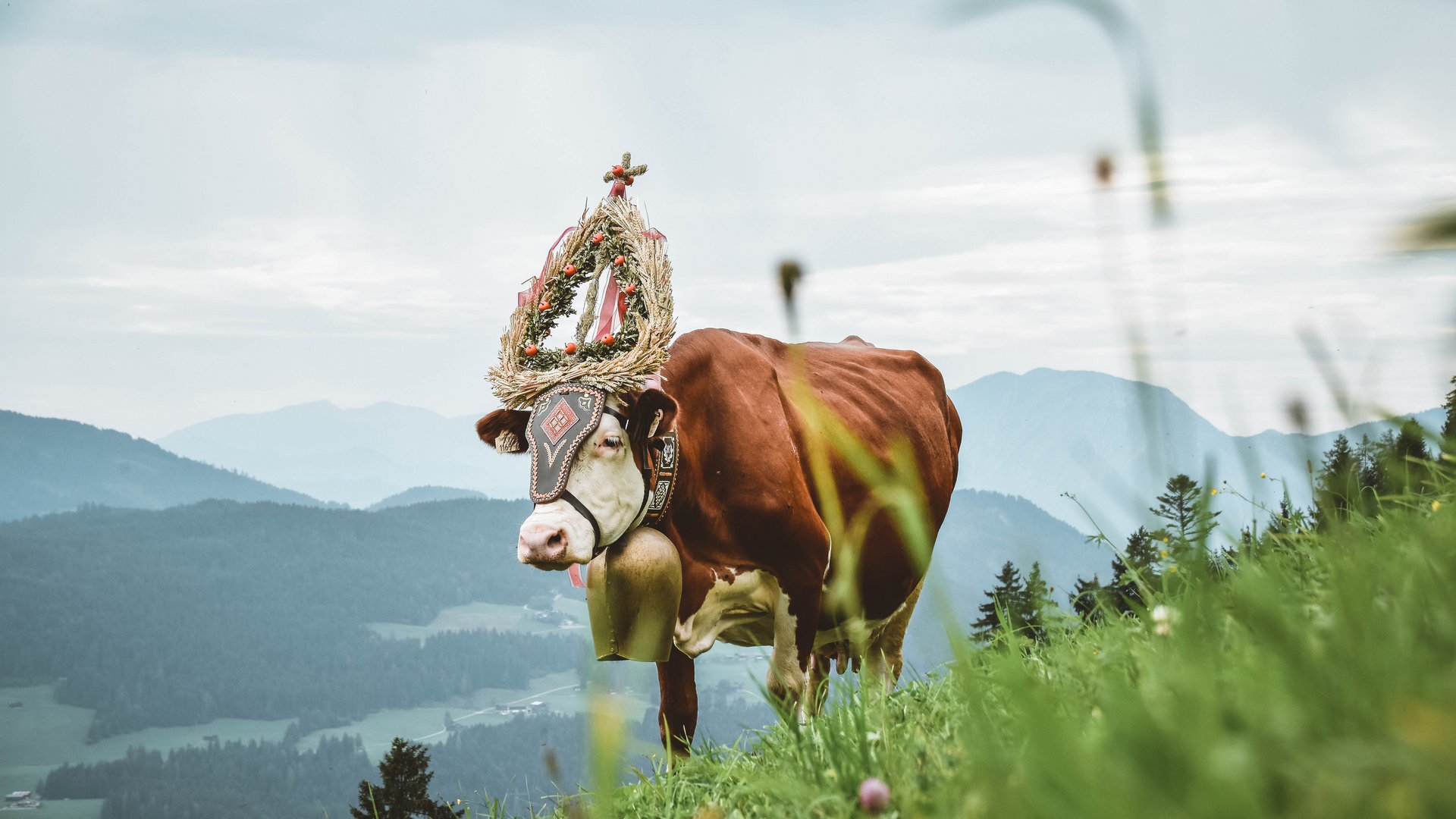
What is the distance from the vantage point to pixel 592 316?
252 inches

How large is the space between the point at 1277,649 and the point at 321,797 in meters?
198

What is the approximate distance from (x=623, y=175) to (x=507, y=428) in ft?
5.69

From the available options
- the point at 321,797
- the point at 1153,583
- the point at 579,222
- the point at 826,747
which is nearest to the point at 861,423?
the point at 579,222

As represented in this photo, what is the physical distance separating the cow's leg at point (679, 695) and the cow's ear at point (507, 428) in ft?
4.92

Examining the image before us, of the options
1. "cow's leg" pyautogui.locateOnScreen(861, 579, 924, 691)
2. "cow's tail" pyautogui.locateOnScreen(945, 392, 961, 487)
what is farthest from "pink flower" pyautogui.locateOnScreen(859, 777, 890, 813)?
"cow's tail" pyautogui.locateOnScreen(945, 392, 961, 487)

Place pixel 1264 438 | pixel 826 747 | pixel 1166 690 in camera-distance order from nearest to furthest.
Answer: pixel 1166 690 < pixel 1264 438 < pixel 826 747

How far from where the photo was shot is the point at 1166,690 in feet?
6.92

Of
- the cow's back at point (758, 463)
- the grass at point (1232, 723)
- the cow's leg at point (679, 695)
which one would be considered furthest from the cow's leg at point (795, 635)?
the grass at point (1232, 723)

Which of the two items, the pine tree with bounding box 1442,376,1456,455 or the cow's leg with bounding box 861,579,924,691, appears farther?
the cow's leg with bounding box 861,579,924,691

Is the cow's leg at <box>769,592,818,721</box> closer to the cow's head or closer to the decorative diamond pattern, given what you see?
the cow's head

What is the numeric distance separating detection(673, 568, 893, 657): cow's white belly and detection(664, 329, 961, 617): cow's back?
0.11 meters

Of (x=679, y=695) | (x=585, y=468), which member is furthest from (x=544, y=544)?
(x=679, y=695)

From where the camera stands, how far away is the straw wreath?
589 cm

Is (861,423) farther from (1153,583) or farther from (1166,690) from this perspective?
(1166,690)
